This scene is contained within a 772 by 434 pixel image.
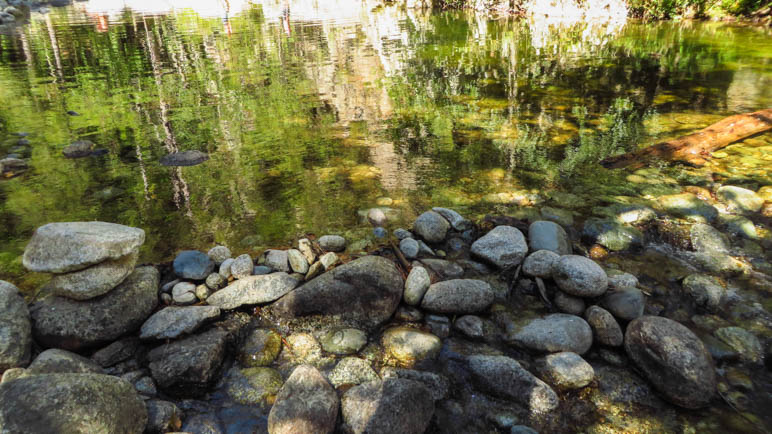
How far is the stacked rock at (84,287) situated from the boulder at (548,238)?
3.53m

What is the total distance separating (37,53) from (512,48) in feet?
64.2

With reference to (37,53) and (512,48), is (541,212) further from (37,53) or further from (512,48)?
(37,53)

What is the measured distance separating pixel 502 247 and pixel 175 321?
2.91 meters

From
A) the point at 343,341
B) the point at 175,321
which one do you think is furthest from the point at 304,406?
the point at 175,321

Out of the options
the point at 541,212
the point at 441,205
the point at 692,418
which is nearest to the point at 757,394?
the point at 692,418

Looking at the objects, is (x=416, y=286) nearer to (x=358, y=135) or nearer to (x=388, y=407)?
(x=388, y=407)

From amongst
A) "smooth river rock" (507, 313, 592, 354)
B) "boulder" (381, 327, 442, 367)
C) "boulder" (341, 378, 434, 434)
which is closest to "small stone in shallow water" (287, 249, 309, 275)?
"boulder" (381, 327, 442, 367)

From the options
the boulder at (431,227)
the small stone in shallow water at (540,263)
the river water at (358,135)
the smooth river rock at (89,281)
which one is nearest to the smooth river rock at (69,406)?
the smooth river rock at (89,281)

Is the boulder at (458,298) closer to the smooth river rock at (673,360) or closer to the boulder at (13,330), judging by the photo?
the smooth river rock at (673,360)

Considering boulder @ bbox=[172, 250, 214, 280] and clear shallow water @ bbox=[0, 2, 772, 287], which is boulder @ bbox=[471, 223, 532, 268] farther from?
boulder @ bbox=[172, 250, 214, 280]

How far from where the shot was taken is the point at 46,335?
3066mm

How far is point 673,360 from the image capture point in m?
2.77

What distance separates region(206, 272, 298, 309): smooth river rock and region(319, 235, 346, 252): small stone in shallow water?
641 mm

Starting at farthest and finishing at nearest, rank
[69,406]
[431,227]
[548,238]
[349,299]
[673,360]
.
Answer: [431,227], [548,238], [349,299], [673,360], [69,406]
